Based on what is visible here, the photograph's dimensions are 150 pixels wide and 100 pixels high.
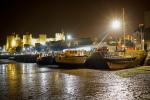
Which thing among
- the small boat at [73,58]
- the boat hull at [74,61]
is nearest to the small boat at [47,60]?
the small boat at [73,58]

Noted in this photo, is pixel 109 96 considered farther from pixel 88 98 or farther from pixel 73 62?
pixel 73 62

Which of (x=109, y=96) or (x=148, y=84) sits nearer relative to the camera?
(x=109, y=96)

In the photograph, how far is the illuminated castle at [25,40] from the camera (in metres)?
156

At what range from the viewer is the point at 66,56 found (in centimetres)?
5516

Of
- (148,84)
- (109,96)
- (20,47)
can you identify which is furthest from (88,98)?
(20,47)

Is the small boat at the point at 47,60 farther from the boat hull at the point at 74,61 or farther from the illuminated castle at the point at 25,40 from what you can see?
the illuminated castle at the point at 25,40

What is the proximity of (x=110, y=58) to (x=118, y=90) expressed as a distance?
822 inches

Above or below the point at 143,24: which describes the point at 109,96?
below

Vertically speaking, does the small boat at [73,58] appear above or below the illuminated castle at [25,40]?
below

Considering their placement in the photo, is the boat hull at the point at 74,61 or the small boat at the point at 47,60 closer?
the boat hull at the point at 74,61

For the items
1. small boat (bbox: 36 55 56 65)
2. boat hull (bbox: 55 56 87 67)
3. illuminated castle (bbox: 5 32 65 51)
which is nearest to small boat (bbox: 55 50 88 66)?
boat hull (bbox: 55 56 87 67)

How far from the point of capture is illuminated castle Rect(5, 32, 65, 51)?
156 metres

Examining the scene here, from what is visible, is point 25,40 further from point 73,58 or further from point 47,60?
point 73,58

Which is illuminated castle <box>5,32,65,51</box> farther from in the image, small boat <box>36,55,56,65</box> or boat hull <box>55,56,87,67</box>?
boat hull <box>55,56,87,67</box>
